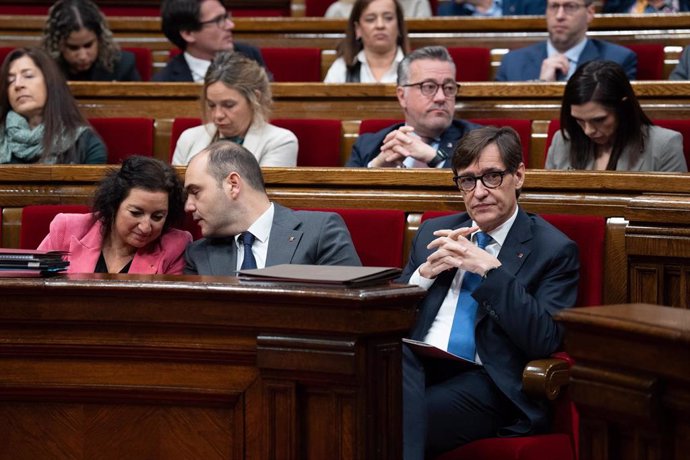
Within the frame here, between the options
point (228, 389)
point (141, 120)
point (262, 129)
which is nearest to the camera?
point (228, 389)

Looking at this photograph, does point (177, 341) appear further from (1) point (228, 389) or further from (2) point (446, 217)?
(2) point (446, 217)

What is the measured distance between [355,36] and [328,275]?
1.27 metres

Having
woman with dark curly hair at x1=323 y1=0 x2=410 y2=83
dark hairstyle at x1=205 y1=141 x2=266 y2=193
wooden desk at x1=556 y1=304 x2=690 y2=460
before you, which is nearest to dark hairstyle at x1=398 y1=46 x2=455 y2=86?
woman with dark curly hair at x1=323 y1=0 x2=410 y2=83

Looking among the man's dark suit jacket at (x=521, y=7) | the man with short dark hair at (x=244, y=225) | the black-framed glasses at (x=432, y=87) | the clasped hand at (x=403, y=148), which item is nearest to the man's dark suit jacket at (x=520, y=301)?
the man with short dark hair at (x=244, y=225)

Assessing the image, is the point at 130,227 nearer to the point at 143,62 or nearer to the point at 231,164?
the point at 231,164

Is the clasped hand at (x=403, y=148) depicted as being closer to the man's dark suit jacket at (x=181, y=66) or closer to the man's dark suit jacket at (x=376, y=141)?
the man's dark suit jacket at (x=376, y=141)

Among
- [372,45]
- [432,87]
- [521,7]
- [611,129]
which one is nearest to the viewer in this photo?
[611,129]

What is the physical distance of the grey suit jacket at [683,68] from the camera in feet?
6.61

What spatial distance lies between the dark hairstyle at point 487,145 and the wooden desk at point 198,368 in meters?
0.39

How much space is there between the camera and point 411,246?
1367mm

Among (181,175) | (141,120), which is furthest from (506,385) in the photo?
(141,120)

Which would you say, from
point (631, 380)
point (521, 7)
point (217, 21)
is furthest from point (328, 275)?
point (521, 7)

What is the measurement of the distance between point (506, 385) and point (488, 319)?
76 millimetres

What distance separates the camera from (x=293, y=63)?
238 centimetres
